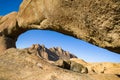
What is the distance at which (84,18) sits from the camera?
7.74 m

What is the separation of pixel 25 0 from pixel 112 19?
17.5ft

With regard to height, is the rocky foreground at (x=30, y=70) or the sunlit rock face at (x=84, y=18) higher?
the sunlit rock face at (x=84, y=18)

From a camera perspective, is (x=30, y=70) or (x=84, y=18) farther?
(x=30, y=70)

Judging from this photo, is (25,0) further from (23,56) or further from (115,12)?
(115,12)

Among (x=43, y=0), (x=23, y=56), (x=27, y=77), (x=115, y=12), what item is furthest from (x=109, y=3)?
(x=23, y=56)

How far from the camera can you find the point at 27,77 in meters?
9.54

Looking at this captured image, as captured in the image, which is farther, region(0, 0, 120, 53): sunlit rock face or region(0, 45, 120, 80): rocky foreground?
region(0, 45, 120, 80): rocky foreground

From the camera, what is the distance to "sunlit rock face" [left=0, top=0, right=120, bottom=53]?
7.10m

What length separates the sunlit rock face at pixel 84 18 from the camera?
280 inches

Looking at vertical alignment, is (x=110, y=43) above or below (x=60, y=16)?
below

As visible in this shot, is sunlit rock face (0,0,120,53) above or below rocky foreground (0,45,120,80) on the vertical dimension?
above

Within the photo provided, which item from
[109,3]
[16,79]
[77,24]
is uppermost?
[109,3]

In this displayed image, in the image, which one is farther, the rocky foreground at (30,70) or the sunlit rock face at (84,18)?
the rocky foreground at (30,70)

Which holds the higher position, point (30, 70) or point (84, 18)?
point (84, 18)
